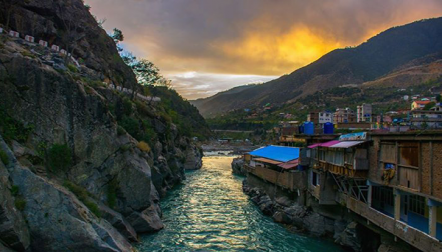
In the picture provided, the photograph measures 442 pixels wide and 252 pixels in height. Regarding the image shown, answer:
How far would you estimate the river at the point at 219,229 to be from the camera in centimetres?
2098

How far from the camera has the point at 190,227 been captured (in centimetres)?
2491

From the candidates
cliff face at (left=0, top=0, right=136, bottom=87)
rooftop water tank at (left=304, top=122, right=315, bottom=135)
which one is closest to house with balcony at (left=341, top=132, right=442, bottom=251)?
rooftop water tank at (left=304, top=122, right=315, bottom=135)

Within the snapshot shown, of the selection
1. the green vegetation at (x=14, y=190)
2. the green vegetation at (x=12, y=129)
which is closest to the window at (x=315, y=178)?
the green vegetation at (x=14, y=190)

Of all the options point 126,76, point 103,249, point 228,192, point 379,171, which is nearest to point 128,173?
point 103,249

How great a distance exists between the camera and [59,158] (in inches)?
722

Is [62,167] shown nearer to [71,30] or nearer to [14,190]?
[14,190]

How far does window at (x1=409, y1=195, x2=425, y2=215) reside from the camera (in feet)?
55.0

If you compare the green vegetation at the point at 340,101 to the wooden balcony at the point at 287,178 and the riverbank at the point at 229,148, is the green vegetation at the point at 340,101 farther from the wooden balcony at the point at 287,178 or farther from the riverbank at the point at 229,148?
the wooden balcony at the point at 287,178

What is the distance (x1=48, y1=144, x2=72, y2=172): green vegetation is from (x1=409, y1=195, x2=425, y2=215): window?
20.4 meters

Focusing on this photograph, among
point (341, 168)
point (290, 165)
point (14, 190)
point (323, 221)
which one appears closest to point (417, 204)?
point (341, 168)

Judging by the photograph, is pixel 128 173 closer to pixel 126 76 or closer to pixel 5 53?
pixel 5 53

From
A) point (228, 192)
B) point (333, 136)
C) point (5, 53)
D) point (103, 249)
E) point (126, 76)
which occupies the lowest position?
point (228, 192)

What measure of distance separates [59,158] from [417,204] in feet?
68.3

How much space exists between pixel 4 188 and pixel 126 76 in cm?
5171
